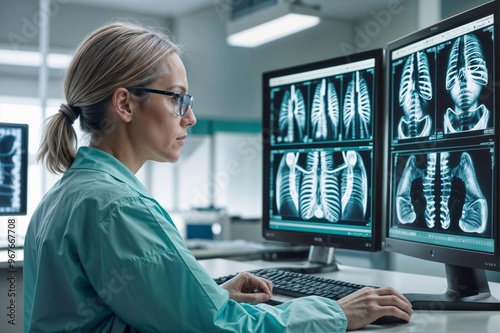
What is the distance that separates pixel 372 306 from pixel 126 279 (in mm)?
444

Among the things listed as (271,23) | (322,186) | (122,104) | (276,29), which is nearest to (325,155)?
(322,186)

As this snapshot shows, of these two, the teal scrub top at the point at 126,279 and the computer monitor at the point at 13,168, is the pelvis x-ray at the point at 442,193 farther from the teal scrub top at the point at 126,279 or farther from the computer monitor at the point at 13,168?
the computer monitor at the point at 13,168

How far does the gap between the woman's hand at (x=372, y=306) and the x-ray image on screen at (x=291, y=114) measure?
2.25 feet

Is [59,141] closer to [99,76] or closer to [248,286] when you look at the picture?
[99,76]

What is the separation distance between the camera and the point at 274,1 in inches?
153

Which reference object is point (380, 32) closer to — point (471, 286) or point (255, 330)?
point (471, 286)

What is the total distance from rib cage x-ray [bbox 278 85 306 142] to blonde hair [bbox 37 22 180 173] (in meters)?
0.55

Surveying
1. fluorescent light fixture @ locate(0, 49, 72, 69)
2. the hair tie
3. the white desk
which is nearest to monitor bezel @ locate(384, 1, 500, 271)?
the white desk

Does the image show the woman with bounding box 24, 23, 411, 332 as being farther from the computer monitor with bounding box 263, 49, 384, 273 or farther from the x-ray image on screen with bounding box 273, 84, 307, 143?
the x-ray image on screen with bounding box 273, 84, 307, 143

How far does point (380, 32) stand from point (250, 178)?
2.19 meters

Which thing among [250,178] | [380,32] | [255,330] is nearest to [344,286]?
[255,330]

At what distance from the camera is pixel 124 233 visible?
2.94 ft

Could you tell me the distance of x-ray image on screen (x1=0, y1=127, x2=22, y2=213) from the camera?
74.8 inches

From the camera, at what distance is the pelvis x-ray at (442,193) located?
110 cm
